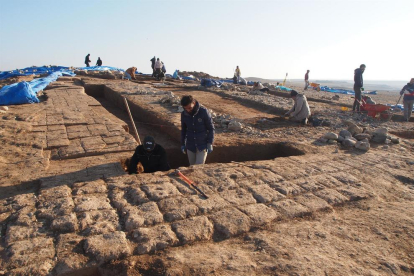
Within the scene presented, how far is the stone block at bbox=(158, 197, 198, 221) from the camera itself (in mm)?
2795

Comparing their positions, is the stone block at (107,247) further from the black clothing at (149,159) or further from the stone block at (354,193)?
the stone block at (354,193)

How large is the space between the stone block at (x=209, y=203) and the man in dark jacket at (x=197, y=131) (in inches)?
57.8

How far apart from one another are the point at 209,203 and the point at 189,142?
1.77 meters

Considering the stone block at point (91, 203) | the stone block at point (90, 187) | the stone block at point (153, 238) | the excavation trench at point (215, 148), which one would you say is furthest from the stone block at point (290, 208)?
the excavation trench at point (215, 148)

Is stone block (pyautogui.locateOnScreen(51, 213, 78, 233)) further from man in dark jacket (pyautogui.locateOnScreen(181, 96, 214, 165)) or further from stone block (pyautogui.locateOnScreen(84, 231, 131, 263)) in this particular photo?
man in dark jacket (pyautogui.locateOnScreen(181, 96, 214, 165))

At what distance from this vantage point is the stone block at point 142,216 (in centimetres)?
262

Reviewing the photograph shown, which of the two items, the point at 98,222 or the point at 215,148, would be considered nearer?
the point at 98,222

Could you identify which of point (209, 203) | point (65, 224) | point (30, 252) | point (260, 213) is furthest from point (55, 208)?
point (260, 213)

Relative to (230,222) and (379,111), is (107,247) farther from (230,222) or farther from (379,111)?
(379,111)

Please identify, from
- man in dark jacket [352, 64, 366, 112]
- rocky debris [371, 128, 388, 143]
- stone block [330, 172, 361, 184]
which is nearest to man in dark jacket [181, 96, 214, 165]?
stone block [330, 172, 361, 184]

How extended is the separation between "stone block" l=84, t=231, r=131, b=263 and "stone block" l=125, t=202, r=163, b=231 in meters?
0.17

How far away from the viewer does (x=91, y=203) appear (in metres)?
2.91

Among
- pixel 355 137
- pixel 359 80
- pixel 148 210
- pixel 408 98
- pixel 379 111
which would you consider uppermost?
pixel 359 80

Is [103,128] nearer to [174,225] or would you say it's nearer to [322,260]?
[174,225]
